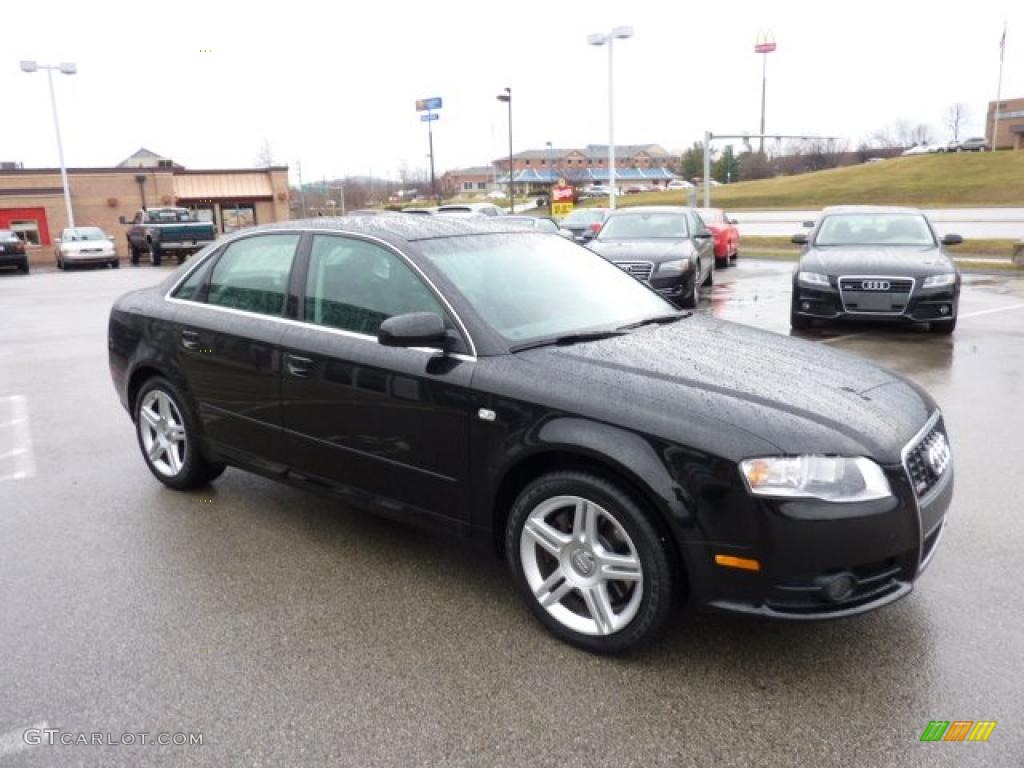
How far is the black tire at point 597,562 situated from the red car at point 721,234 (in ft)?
58.4

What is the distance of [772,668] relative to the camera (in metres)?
3.15

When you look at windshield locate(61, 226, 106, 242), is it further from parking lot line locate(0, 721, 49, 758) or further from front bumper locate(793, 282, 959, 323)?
parking lot line locate(0, 721, 49, 758)

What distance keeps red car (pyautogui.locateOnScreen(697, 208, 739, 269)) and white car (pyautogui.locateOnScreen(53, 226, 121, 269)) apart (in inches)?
810

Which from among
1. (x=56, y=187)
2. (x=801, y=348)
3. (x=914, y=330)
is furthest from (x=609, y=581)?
(x=56, y=187)

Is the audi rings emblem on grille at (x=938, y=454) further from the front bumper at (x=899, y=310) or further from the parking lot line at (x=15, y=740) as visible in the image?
the front bumper at (x=899, y=310)

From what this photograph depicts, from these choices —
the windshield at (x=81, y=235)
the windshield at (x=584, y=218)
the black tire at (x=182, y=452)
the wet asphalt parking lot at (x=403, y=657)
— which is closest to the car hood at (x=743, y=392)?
the wet asphalt parking lot at (x=403, y=657)

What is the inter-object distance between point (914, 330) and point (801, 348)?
25.7ft

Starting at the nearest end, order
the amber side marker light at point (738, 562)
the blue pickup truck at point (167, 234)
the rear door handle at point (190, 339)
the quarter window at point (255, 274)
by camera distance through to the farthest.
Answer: the amber side marker light at point (738, 562) → the quarter window at point (255, 274) → the rear door handle at point (190, 339) → the blue pickup truck at point (167, 234)

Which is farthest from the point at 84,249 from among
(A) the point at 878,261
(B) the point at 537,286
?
(B) the point at 537,286

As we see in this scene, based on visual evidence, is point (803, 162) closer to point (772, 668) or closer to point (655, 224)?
point (655, 224)

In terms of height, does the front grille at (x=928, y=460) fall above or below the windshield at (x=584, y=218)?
below

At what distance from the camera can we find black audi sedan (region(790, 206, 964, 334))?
385 inches

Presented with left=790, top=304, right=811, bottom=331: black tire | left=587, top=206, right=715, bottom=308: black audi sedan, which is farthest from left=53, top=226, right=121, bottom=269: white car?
left=790, top=304, right=811, bottom=331: black tire

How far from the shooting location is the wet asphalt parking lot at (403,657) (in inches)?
108
